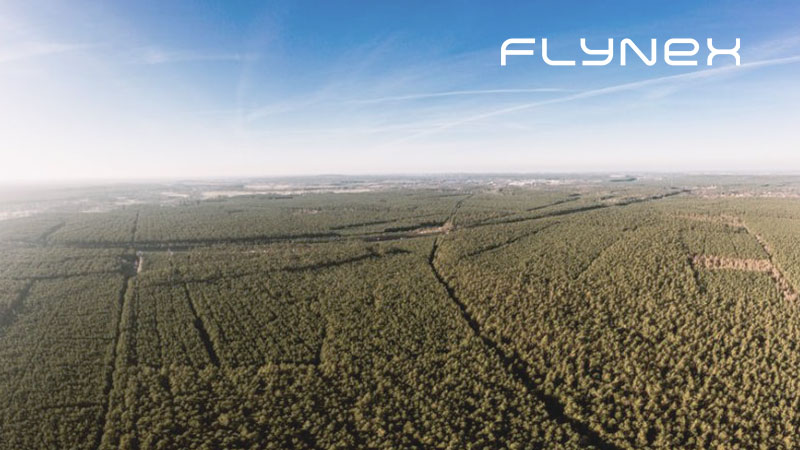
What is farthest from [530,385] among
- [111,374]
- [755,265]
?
[755,265]

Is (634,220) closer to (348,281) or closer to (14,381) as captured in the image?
(348,281)

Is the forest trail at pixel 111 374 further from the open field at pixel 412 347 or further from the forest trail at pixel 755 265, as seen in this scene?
the forest trail at pixel 755 265

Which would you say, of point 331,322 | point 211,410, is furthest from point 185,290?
point 211,410

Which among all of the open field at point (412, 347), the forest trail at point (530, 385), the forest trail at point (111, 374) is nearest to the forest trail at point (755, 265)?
the open field at point (412, 347)

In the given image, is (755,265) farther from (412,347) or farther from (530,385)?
(412,347)

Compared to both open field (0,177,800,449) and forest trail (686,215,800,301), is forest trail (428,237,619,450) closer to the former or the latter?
open field (0,177,800,449)

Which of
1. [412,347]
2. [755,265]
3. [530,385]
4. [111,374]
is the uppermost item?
[755,265]

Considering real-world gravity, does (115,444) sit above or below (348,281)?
below

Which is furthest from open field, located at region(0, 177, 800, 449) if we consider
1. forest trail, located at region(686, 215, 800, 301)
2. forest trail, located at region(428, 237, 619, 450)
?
forest trail, located at region(686, 215, 800, 301)
